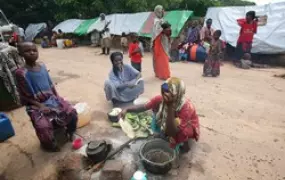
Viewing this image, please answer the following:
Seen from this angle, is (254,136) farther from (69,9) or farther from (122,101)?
(69,9)

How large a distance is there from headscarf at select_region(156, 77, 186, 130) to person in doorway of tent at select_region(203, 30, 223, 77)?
12.1 ft

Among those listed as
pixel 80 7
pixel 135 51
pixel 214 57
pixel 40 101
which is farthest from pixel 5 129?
pixel 80 7

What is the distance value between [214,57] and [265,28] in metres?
3.09

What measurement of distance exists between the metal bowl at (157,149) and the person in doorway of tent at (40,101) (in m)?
1.15

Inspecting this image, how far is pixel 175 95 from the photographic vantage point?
2146mm

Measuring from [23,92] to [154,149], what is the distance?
1.78 metres

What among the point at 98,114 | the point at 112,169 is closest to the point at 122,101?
the point at 98,114

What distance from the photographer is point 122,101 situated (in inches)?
155

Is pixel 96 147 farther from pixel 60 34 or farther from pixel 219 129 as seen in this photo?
pixel 60 34

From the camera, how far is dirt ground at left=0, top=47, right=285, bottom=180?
243 cm

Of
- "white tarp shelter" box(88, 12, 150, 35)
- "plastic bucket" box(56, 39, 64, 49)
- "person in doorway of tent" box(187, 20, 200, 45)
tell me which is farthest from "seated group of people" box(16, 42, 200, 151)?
"plastic bucket" box(56, 39, 64, 49)

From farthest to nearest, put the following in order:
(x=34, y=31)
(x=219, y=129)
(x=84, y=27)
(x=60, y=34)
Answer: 1. (x=34, y=31)
2. (x=60, y=34)
3. (x=84, y=27)
4. (x=219, y=129)

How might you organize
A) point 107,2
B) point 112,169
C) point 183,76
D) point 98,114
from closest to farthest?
point 112,169, point 98,114, point 183,76, point 107,2

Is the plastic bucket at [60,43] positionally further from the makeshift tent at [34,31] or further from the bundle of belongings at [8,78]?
the bundle of belongings at [8,78]
